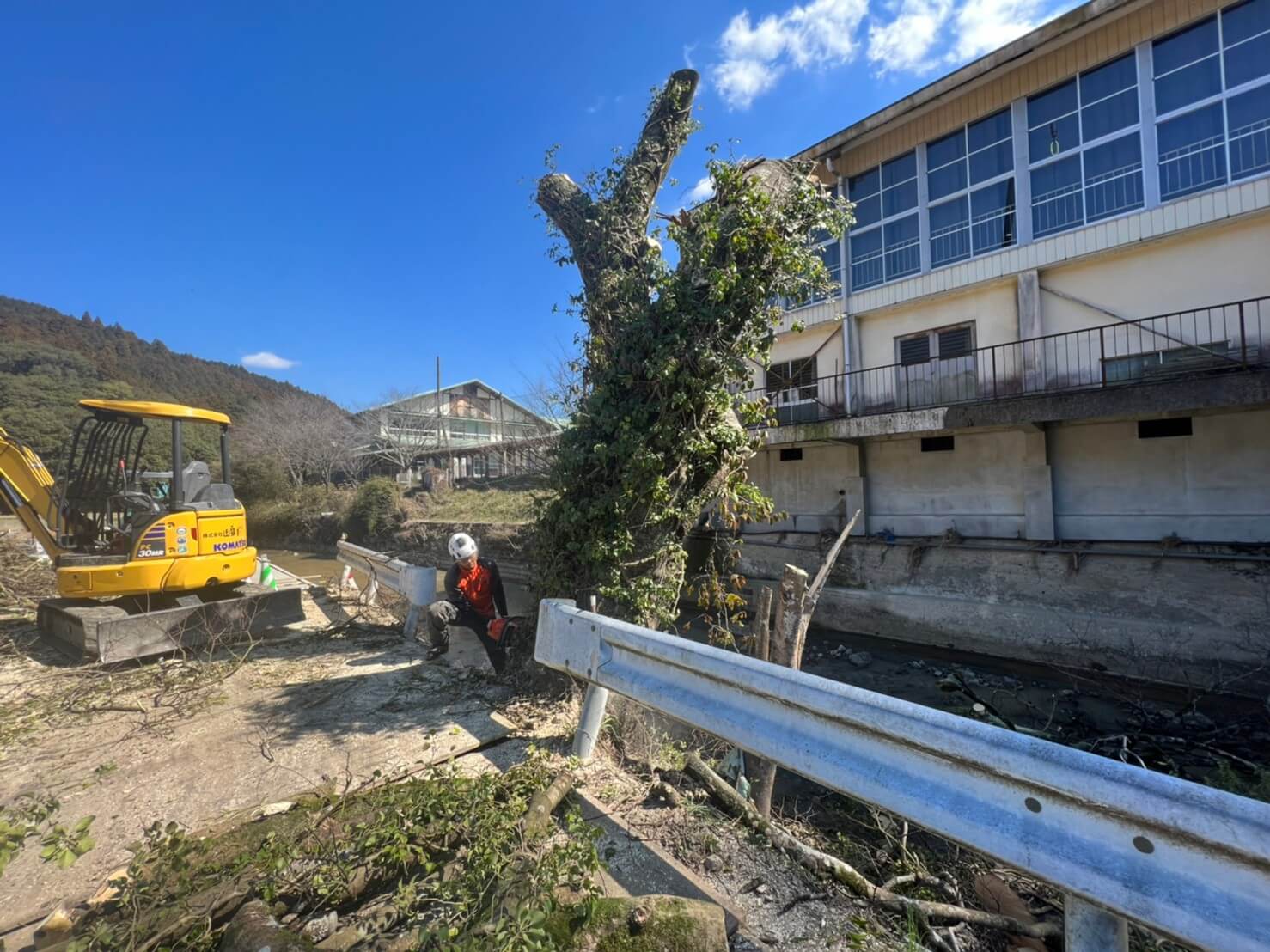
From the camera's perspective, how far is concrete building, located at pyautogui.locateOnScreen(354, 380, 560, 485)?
80.8ft

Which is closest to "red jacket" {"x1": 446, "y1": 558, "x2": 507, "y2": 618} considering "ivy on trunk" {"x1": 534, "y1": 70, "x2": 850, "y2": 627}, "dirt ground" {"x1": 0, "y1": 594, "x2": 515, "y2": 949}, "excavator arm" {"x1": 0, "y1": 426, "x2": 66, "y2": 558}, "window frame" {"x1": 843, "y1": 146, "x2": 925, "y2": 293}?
"dirt ground" {"x1": 0, "y1": 594, "x2": 515, "y2": 949}

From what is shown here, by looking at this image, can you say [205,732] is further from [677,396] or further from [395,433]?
[395,433]

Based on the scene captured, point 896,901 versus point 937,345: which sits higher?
point 937,345

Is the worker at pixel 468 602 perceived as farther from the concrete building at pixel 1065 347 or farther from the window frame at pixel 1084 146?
the window frame at pixel 1084 146

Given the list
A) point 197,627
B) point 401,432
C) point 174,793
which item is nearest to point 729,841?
point 174,793

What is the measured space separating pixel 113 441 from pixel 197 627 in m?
2.74

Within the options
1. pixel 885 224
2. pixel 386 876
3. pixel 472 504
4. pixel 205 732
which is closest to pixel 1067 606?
pixel 885 224

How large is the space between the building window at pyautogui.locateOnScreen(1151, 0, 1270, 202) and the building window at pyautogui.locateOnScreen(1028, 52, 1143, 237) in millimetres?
436

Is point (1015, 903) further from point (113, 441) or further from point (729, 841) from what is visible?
point (113, 441)

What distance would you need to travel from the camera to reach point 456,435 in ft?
133

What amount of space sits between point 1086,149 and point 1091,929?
52.6 feet

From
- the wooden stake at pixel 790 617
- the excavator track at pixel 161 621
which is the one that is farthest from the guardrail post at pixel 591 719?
the excavator track at pixel 161 621

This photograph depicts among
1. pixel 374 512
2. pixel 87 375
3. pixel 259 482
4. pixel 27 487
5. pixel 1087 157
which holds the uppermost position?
pixel 87 375

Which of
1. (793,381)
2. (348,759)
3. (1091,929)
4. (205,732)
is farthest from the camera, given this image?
(793,381)
